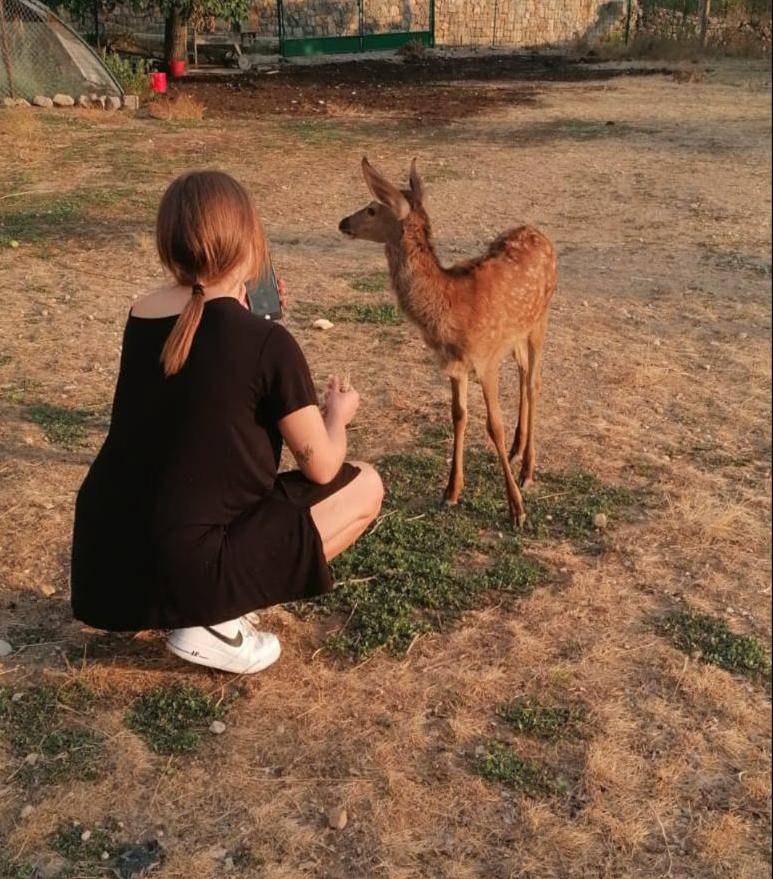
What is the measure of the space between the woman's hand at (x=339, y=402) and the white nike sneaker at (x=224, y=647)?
79 cm

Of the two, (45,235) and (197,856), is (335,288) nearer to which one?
(45,235)

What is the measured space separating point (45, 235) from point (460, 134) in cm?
790

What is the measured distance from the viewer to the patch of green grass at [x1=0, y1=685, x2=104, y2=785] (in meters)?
3.25

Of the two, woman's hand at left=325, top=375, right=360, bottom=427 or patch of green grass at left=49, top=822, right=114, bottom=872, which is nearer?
patch of green grass at left=49, top=822, right=114, bottom=872

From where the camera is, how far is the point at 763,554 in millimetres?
4578

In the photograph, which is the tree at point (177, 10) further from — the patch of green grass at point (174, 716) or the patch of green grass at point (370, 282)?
the patch of green grass at point (174, 716)

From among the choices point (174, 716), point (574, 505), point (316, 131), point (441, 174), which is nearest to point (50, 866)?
point (174, 716)

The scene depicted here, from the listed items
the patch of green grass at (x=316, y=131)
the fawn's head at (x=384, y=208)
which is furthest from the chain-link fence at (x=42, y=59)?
the fawn's head at (x=384, y=208)

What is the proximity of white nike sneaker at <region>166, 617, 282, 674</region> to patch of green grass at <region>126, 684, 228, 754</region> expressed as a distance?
0.13 metres

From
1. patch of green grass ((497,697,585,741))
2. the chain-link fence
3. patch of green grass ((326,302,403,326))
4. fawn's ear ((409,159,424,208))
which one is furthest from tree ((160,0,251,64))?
patch of green grass ((497,697,585,741))

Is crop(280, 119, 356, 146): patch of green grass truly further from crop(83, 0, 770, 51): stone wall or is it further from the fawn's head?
crop(83, 0, 770, 51): stone wall

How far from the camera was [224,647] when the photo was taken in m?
3.56

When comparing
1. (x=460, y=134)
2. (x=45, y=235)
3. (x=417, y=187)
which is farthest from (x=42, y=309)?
(x=460, y=134)

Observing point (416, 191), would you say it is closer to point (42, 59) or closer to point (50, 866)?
point (50, 866)
